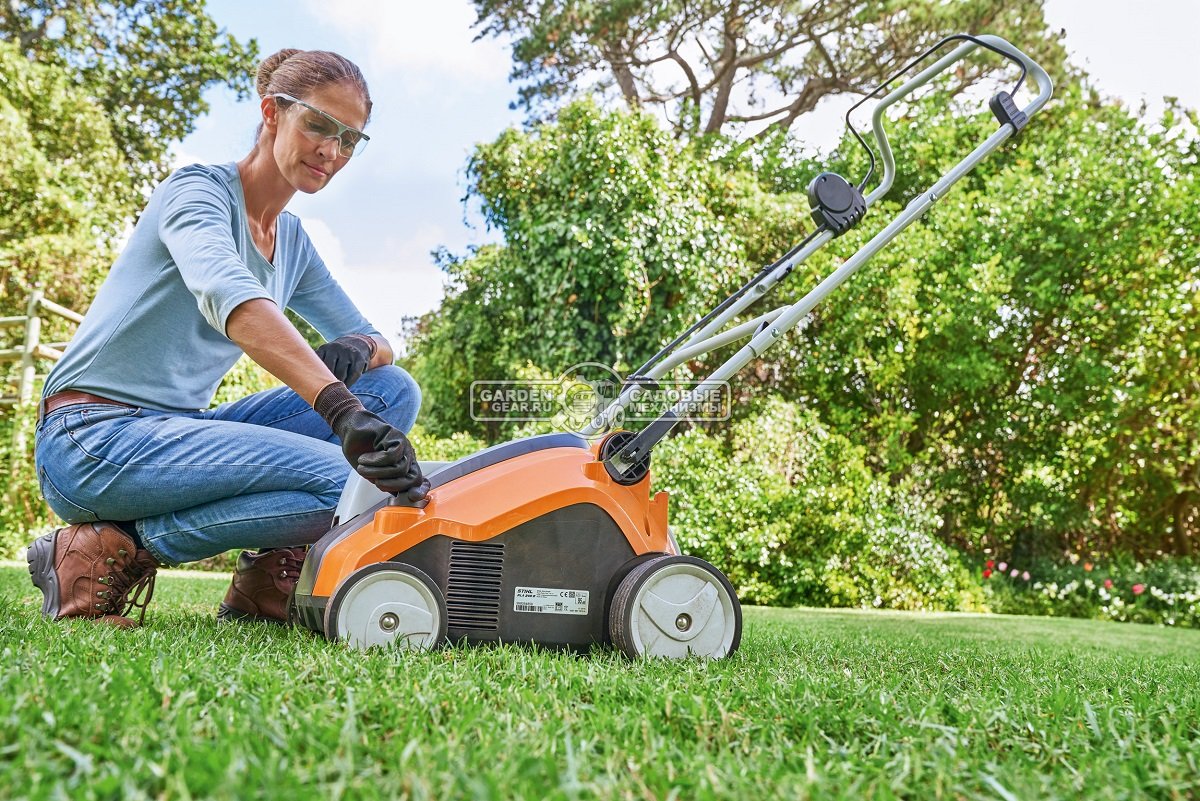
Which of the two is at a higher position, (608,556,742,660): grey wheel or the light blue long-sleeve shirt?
the light blue long-sleeve shirt

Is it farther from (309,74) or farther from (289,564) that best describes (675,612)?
(309,74)

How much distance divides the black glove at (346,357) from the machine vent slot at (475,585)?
24.8 inches

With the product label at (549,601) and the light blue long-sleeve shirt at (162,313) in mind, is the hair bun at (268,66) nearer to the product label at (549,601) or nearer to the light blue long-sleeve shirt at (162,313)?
the light blue long-sleeve shirt at (162,313)

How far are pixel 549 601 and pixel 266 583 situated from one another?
2.95 ft

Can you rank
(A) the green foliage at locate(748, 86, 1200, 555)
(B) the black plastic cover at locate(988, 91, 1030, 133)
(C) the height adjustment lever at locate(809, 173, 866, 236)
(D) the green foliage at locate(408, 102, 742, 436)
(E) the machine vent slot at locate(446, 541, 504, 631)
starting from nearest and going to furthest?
(E) the machine vent slot at locate(446, 541, 504, 631)
(C) the height adjustment lever at locate(809, 173, 866, 236)
(B) the black plastic cover at locate(988, 91, 1030, 133)
(D) the green foliage at locate(408, 102, 742, 436)
(A) the green foliage at locate(748, 86, 1200, 555)

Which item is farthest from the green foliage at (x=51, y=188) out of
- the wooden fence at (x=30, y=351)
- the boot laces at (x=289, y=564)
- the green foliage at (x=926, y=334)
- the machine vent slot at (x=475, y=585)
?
the machine vent slot at (x=475, y=585)

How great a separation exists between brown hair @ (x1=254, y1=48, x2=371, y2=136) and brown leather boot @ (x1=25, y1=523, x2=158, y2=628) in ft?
3.33

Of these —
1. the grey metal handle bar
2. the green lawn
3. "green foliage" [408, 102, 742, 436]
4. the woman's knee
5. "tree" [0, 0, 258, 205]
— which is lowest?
the green lawn

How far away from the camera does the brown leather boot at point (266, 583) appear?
2.34m

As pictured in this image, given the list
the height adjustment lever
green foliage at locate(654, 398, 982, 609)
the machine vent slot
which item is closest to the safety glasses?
the machine vent slot

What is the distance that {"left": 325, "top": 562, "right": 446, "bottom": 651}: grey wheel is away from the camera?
1664 mm

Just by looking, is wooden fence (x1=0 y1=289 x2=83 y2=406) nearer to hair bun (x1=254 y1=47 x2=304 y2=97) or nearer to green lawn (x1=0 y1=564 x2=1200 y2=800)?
hair bun (x1=254 y1=47 x2=304 y2=97)

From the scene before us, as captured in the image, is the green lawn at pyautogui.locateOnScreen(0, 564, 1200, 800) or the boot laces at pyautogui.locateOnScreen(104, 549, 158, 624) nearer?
the green lawn at pyautogui.locateOnScreen(0, 564, 1200, 800)

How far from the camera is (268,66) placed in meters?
2.27
